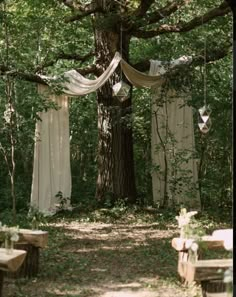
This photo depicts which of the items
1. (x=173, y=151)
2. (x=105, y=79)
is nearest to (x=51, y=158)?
(x=105, y=79)

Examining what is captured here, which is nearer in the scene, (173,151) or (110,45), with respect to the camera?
(110,45)

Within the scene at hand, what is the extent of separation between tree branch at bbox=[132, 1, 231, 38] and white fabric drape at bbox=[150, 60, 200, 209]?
98 centimetres

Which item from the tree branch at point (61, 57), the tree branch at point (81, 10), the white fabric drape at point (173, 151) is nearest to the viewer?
the tree branch at point (81, 10)

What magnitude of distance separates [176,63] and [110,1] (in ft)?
4.90

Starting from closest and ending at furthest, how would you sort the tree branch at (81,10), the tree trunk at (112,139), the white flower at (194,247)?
the white flower at (194,247), the tree branch at (81,10), the tree trunk at (112,139)

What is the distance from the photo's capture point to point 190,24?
8.24 m

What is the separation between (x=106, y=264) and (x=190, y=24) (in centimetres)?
441

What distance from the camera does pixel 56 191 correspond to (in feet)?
29.7

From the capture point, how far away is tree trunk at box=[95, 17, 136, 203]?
29.4 ft

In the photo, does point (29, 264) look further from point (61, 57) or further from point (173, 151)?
point (61, 57)

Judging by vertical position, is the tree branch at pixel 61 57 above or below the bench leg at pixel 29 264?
above

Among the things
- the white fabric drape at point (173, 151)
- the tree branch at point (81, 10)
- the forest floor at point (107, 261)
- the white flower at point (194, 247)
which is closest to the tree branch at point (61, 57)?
the tree branch at point (81, 10)

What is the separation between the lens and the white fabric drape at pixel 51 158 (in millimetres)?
8930

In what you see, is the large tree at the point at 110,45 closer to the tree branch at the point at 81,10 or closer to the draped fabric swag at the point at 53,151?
the tree branch at the point at 81,10
